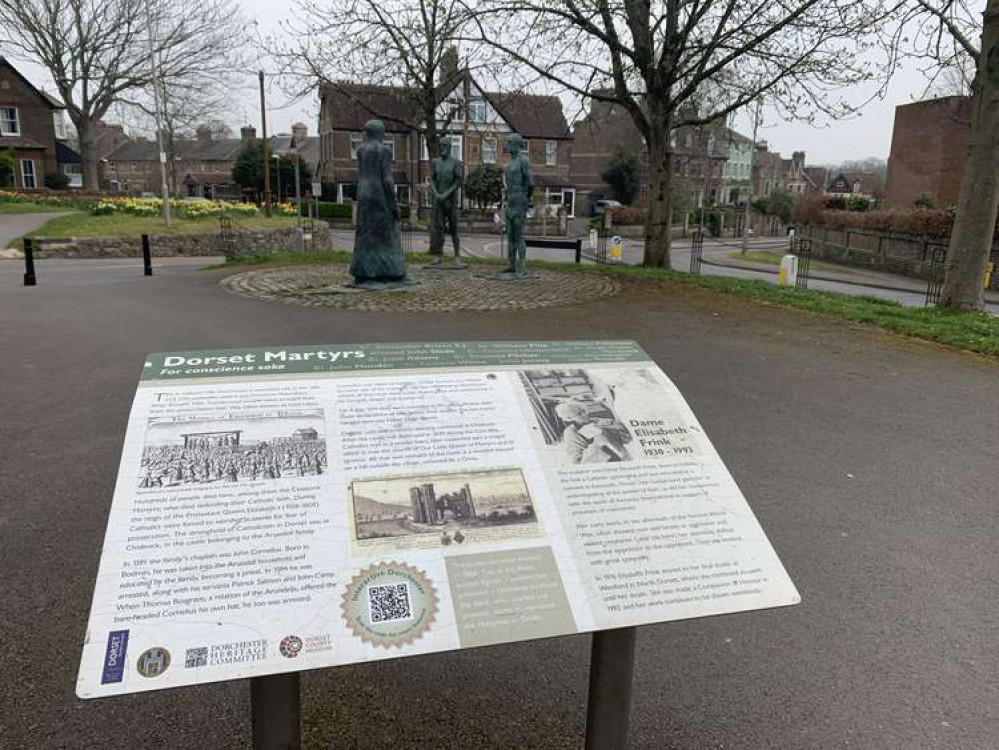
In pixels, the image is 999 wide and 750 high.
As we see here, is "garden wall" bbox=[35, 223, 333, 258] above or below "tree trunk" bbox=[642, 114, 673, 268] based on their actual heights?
below

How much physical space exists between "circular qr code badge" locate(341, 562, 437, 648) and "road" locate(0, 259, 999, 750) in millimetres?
990

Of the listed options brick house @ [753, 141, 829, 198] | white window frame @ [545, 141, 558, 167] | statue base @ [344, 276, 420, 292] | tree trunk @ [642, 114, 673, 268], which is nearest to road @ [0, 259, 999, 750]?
statue base @ [344, 276, 420, 292]

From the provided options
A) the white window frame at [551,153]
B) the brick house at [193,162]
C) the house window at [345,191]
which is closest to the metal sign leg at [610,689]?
the house window at [345,191]

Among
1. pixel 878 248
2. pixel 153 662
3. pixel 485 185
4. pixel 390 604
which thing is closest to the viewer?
pixel 153 662

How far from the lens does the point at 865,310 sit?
Answer: 1152 cm

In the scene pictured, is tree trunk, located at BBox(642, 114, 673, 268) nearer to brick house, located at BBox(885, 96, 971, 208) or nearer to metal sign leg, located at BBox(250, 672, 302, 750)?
metal sign leg, located at BBox(250, 672, 302, 750)

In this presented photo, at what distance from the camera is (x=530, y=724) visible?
279 cm

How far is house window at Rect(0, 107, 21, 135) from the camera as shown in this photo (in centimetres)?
4511

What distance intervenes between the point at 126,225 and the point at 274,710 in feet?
86.5

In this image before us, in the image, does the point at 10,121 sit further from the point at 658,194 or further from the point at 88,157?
the point at 658,194

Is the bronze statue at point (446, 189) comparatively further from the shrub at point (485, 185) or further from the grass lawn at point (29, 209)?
the shrub at point (485, 185)

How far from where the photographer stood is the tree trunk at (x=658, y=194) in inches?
676

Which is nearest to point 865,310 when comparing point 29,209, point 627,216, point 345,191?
point 29,209

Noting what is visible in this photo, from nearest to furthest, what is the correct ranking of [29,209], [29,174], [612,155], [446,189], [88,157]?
[446,189], [29,209], [88,157], [29,174], [612,155]
